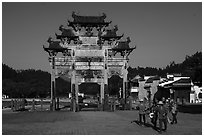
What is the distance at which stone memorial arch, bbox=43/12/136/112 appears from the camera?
38250 millimetres

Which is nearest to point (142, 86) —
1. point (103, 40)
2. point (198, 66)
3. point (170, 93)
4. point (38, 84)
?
point (170, 93)

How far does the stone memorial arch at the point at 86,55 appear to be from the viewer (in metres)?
38.2

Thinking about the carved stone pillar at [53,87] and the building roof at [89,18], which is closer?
the carved stone pillar at [53,87]

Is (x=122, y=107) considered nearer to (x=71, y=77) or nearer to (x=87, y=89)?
(x=71, y=77)

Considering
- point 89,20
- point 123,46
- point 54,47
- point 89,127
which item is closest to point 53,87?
point 54,47

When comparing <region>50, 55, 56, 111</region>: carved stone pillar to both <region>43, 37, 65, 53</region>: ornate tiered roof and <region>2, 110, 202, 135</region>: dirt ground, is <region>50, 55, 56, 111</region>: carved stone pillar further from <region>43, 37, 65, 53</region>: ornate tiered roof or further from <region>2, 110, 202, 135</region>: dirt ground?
<region>2, 110, 202, 135</region>: dirt ground

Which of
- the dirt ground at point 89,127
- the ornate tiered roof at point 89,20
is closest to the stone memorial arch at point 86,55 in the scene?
the ornate tiered roof at point 89,20

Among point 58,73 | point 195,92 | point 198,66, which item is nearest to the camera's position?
point 198,66

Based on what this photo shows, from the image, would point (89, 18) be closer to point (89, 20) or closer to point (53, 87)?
point (89, 20)

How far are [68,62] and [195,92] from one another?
93.3ft

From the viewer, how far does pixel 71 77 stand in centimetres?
3841

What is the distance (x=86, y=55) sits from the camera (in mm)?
38562

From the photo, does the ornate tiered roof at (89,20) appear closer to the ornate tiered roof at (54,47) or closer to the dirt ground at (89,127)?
the ornate tiered roof at (54,47)

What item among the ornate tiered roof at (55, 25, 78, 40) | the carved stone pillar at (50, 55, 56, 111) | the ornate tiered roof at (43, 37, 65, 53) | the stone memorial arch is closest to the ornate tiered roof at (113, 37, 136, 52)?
the stone memorial arch
